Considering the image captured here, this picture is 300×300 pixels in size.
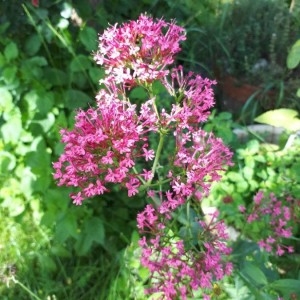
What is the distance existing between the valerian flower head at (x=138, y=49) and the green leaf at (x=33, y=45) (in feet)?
3.81

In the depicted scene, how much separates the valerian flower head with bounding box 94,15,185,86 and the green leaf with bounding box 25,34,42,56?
3.81 ft

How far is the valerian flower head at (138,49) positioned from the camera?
0.99m

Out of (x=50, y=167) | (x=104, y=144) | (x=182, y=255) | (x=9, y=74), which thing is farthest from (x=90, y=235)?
(x=104, y=144)

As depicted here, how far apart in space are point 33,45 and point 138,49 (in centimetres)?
125

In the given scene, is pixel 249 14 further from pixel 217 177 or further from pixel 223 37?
pixel 217 177

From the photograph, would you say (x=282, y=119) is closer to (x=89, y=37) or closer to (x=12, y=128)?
(x=89, y=37)

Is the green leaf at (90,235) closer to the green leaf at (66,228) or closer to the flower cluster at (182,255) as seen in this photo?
the green leaf at (66,228)

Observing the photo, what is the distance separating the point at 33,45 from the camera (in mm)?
→ 2121

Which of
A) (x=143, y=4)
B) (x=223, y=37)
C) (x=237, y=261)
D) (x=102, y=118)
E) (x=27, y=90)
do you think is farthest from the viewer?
(x=223, y=37)

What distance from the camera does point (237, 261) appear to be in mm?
1398

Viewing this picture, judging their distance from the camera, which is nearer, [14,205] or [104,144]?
[104,144]

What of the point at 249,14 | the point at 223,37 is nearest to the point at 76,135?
the point at 223,37

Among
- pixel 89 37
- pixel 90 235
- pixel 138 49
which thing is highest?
pixel 89 37

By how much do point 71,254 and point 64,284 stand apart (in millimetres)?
126
